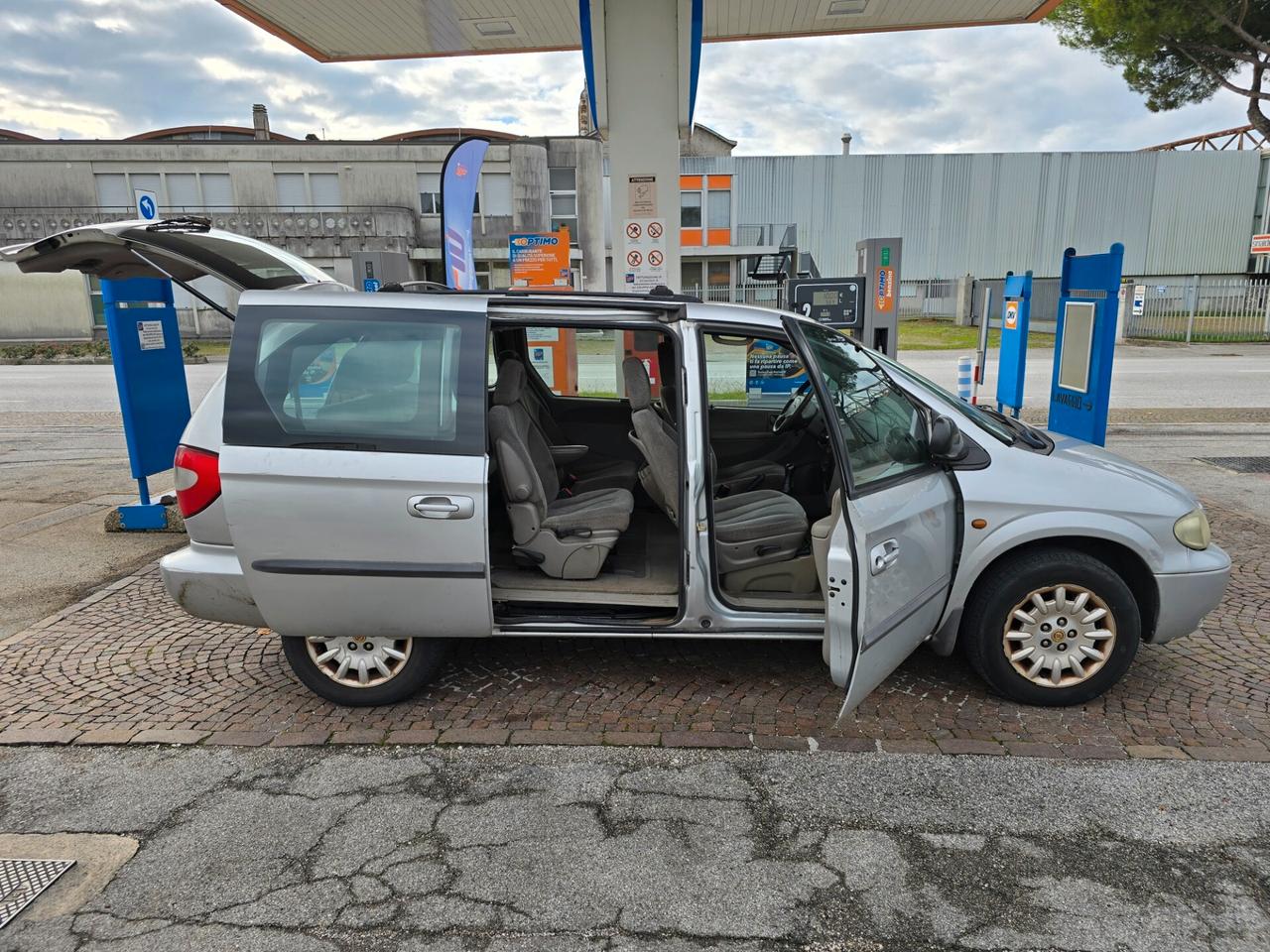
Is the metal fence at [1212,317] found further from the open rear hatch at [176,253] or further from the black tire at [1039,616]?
the open rear hatch at [176,253]

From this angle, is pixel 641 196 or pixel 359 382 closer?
pixel 359 382

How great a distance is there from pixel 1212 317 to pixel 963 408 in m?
28.6

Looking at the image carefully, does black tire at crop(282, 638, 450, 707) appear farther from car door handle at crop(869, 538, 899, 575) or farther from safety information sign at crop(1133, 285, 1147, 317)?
safety information sign at crop(1133, 285, 1147, 317)

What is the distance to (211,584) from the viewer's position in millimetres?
3545

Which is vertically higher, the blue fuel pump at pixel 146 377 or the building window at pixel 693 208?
the building window at pixel 693 208

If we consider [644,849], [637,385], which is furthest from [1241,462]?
[644,849]

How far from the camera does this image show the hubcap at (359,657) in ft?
12.1

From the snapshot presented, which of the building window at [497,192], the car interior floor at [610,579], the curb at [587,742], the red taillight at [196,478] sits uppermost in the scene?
the building window at [497,192]

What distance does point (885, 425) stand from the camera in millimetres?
3586

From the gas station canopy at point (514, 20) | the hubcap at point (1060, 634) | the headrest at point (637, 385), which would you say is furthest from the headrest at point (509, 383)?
the gas station canopy at point (514, 20)

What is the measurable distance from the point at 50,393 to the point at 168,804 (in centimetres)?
1645


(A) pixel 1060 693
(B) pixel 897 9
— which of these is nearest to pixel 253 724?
(A) pixel 1060 693

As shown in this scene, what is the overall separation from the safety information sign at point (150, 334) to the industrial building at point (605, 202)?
66.8ft

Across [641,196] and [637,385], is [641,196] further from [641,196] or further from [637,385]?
[637,385]
